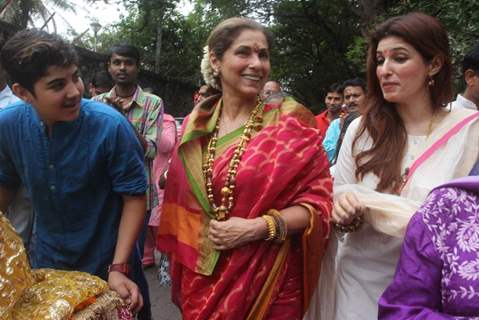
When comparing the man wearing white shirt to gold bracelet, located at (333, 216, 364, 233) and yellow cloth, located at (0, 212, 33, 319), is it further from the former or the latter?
yellow cloth, located at (0, 212, 33, 319)

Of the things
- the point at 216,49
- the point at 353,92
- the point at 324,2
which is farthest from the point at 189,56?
the point at 216,49

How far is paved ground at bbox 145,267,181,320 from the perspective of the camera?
412 centimetres

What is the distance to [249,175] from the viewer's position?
6.61 feet

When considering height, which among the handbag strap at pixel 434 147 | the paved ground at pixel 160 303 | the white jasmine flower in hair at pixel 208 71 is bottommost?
the paved ground at pixel 160 303

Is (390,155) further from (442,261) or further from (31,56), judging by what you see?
(31,56)

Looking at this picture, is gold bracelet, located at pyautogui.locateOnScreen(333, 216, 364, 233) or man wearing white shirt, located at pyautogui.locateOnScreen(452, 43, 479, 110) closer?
gold bracelet, located at pyautogui.locateOnScreen(333, 216, 364, 233)

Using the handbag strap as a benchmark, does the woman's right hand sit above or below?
below

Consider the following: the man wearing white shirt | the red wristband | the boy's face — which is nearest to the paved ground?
the red wristband

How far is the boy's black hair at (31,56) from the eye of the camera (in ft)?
6.27

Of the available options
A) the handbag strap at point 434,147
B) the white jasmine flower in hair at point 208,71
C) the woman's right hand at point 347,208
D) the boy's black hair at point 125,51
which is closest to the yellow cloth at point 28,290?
the woman's right hand at point 347,208

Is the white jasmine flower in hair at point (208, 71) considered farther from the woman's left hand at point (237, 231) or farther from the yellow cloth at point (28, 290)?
the yellow cloth at point (28, 290)

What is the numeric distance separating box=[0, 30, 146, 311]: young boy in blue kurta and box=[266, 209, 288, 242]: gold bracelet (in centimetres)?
57

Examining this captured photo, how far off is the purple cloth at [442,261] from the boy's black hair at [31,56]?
1.37 m

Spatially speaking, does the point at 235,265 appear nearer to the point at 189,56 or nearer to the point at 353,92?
the point at 353,92
